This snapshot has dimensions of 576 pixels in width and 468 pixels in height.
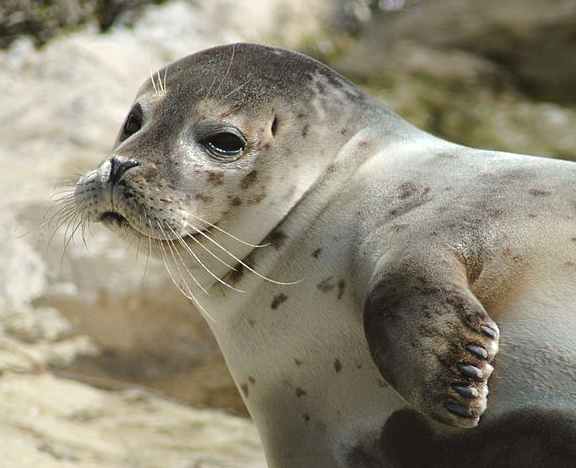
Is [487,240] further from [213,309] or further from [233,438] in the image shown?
[233,438]

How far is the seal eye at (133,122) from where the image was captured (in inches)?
109

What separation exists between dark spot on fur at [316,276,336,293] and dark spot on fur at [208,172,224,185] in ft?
1.20

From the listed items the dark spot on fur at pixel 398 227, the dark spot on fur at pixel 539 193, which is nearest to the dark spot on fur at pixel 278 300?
the dark spot on fur at pixel 398 227

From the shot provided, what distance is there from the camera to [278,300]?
250 cm

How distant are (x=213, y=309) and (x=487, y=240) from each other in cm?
83

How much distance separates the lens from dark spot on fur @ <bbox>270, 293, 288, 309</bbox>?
A: 249 centimetres

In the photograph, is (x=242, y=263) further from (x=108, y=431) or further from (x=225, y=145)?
(x=108, y=431)

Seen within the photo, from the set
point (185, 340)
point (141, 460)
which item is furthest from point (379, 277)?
point (185, 340)

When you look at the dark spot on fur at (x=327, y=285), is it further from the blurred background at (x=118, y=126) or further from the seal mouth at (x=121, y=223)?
the blurred background at (x=118, y=126)

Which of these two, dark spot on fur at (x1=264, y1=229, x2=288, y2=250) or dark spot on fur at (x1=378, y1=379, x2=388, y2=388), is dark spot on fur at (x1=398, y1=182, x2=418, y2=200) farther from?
dark spot on fur at (x1=378, y1=379, x2=388, y2=388)

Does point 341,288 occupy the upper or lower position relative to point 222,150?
lower

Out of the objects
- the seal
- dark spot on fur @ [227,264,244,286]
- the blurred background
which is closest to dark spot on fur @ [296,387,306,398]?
the seal

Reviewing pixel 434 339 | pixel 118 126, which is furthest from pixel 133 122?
pixel 118 126

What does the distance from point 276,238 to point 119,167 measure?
1.41ft
